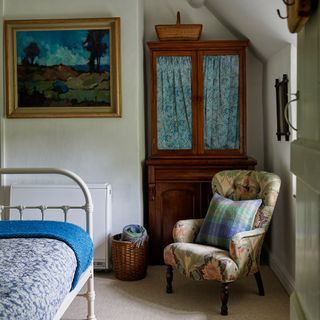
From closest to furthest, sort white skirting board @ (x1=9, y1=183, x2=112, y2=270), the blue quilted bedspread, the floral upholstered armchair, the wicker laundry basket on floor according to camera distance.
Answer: the blue quilted bedspread, the floral upholstered armchair, the wicker laundry basket on floor, white skirting board @ (x1=9, y1=183, x2=112, y2=270)

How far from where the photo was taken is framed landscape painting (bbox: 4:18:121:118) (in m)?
4.08

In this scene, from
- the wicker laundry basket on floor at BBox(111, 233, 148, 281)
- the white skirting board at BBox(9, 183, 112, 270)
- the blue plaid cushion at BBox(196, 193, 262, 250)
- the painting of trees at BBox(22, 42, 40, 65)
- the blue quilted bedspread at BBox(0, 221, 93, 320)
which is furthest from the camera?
the painting of trees at BBox(22, 42, 40, 65)

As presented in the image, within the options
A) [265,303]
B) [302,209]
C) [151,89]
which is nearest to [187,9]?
[151,89]

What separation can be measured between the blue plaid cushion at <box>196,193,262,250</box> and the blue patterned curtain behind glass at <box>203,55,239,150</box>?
76cm

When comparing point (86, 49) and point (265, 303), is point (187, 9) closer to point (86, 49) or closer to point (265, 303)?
point (86, 49)

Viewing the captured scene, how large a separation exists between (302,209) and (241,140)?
328cm

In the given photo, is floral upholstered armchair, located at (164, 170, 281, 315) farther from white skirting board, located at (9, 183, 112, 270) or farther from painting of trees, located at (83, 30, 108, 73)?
painting of trees, located at (83, 30, 108, 73)

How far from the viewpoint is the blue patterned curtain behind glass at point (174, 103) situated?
4199 mm

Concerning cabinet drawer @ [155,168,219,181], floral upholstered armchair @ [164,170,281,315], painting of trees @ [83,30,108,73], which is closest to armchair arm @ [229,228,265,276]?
floral upholstered armchair @ [164,170,281,315]

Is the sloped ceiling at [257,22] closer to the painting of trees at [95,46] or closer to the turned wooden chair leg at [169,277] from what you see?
the painting of trees at [95,46]

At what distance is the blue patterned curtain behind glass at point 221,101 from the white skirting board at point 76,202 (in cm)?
102

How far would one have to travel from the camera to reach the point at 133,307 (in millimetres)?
3287

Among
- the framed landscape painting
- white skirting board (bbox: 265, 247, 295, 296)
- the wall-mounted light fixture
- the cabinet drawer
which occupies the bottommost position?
white skirting board (bbox: 265, 247, 295, 296)

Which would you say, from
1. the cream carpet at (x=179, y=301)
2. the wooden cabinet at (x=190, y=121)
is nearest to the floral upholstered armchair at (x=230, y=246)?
the cream carpet at (x=179, y=301)
